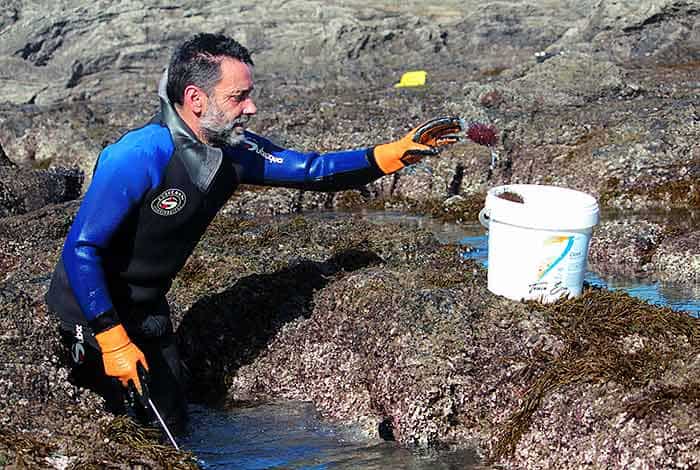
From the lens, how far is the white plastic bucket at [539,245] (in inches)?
246

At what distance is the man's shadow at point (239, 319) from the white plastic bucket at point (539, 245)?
157 centimetres

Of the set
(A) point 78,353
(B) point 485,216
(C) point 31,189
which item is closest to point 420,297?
(B) point 485,216

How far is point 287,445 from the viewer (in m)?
6.15

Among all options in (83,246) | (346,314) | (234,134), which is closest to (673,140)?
(346,314)

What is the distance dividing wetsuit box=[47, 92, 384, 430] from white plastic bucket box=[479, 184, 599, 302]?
1865 millimetres

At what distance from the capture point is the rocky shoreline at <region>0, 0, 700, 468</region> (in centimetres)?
530

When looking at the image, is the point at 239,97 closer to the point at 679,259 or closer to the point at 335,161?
the point at 335,161

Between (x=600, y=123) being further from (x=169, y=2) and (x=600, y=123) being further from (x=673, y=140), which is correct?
(x=169, y=2)

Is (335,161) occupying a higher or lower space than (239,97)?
lower

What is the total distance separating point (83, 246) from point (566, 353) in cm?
312

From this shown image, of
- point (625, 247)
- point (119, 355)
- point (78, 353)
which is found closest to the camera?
point (119, 355)

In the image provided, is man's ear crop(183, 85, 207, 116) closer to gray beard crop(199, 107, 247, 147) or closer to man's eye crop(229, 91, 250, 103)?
gray beard crop(199, 107, 247, 147)

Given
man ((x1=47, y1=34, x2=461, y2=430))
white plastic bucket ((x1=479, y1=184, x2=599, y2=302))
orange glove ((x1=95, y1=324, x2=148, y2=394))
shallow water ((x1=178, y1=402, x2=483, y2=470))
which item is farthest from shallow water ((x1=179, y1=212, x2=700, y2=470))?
white plastic bucket ((x1=479, y1=184, x2=599, y2=302))

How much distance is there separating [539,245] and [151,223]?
2599 mm
